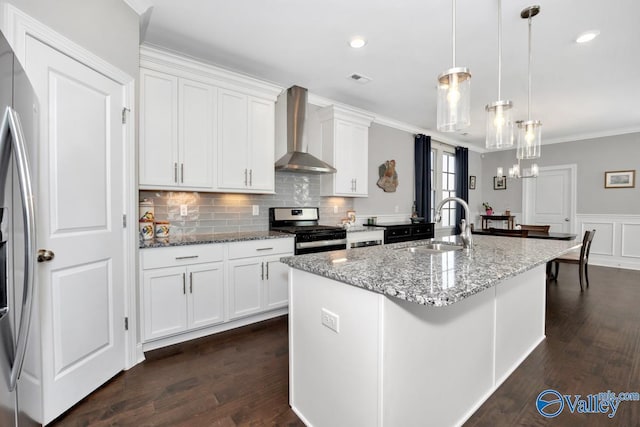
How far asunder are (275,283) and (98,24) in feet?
8.23

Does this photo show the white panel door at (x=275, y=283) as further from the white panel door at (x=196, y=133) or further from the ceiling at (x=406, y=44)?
the ceiling at (x=406, y=44)

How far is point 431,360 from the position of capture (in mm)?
1402

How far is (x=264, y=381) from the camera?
2057 millimetres

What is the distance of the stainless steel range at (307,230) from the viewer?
→ 10.9ft

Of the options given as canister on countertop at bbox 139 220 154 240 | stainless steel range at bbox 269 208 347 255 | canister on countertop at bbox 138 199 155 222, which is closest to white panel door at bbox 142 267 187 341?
canister on countertop at bbox 139 220 154 240


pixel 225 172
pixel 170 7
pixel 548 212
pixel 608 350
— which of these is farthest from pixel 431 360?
pixel 548 212

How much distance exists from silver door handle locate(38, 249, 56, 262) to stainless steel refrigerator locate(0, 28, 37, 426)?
1.76 ft

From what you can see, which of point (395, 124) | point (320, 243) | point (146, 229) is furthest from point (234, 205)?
point (395, 124)

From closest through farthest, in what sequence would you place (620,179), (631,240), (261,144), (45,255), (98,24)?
(45,255) < (98,24) < (261,144) < (631,240) < (620,179)

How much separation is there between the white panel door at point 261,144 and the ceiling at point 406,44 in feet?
1.46

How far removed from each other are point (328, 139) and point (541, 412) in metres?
3.41

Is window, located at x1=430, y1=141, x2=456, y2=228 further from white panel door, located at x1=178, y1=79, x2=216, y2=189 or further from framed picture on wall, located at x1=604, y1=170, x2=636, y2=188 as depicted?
white panel door, located at x1=178, y1=79, x2=216, y2=189

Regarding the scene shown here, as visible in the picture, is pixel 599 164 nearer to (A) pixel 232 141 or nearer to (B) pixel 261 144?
(B) pixel 261 144

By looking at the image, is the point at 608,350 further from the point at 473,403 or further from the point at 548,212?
the point at 548,212
